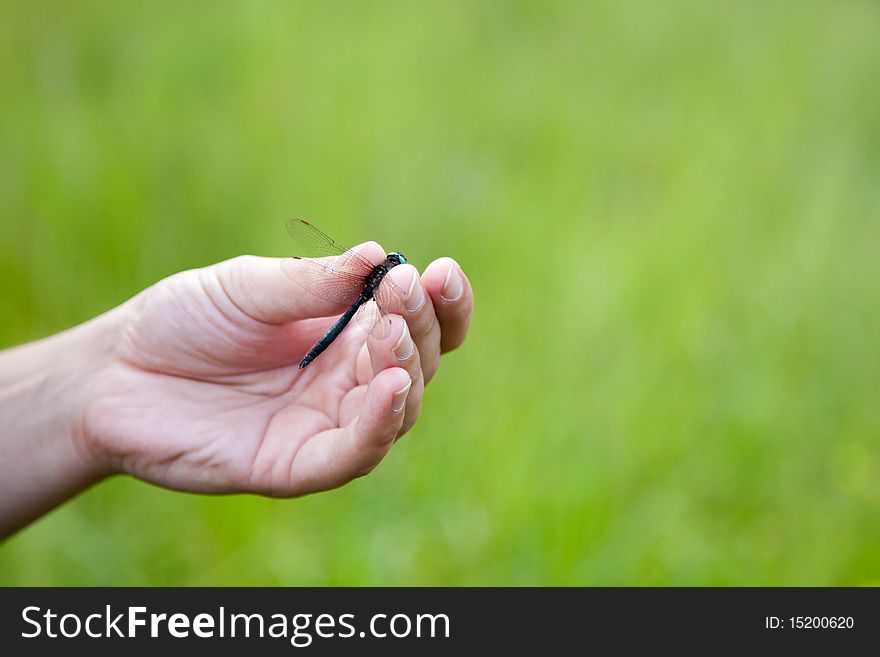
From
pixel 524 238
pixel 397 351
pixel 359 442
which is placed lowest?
pixel 359 442

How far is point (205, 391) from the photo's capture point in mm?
1830

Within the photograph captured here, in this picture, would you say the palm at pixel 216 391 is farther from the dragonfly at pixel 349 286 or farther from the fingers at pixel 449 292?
the fingers at pixel 449 292

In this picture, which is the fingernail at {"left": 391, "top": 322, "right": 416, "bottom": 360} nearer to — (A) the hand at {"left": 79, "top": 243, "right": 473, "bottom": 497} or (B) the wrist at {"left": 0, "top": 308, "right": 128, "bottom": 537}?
(A) the hand at {"left": 79, "top": 243, "right": 473, "bottom": 497}

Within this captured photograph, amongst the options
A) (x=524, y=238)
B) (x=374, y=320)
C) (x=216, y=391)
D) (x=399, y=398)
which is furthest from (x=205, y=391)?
(x=524, y=238)

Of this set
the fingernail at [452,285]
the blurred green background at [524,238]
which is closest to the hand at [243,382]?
the fingernail at [452,285]

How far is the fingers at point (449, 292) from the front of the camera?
156 centimetres

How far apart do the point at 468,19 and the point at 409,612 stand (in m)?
3.23

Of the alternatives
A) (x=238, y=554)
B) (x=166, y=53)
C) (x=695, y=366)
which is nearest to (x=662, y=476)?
(x=695, y=366)

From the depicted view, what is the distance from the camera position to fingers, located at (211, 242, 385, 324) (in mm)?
1607

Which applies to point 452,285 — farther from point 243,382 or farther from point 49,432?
point 49,432

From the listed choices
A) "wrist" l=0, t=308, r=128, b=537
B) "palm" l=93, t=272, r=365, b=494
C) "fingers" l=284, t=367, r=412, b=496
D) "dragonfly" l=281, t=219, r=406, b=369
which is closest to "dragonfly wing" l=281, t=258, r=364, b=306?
"dragonfly" l=281, t=219, r=406, b=369

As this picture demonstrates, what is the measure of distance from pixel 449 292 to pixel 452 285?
0.02 meters

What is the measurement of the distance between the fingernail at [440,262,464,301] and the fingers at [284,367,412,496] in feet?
0.65

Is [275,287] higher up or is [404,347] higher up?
[275,287]
